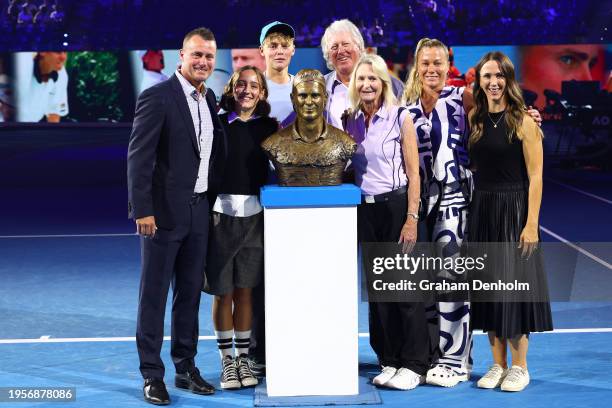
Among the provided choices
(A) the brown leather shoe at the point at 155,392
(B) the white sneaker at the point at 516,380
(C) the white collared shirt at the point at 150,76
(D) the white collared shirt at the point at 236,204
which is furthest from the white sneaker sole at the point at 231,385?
(C) the white collared shirt at the point at 150,76

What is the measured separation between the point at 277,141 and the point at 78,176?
12.5 meters

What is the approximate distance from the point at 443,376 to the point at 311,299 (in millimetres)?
865

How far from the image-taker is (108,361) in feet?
18.8

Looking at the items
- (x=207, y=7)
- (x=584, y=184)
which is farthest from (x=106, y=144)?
(x=584, y=184)

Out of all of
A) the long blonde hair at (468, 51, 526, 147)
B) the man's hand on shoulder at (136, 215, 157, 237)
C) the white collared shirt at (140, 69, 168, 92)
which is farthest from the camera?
the white collared shirt at (140, 69, 168, 92)

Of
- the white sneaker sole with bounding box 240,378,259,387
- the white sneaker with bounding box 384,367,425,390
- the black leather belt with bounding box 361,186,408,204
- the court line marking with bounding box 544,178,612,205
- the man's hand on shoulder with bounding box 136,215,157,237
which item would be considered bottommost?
the court line marking with bounding box 544,178,612,205

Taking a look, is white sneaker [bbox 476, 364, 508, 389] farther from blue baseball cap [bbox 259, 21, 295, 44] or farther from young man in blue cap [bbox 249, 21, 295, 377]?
blue baseball cap [bbox 259, 21, 295, 44]

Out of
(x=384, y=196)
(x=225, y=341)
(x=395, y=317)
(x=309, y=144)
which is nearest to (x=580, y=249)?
(x=395, y=317)

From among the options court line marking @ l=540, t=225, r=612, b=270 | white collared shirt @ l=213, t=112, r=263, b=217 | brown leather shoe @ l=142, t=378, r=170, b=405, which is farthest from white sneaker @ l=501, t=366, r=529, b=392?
court line marking @ l=540, t=225, r=612, b=270

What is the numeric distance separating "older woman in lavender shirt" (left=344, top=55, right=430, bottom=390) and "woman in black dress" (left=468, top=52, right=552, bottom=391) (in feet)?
1.16

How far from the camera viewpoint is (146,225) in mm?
4801

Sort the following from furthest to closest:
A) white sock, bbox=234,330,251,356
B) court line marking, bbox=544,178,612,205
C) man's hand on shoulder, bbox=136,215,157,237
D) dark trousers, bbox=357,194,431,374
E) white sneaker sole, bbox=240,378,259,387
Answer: court line marking, bbox=544,178,612,205, white sock, bbox=234,330,251,356, white sneaker sole, bbox=240,378,259,387, dark trousers, bbox=357,194,431,374, man's hand on shoulder, bbox=136,215,157,237

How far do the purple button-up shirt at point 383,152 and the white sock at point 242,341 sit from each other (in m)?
1.04

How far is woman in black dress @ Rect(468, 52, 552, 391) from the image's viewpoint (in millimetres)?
4930
